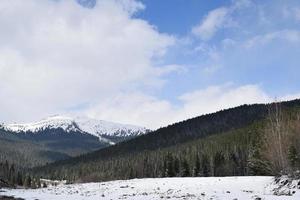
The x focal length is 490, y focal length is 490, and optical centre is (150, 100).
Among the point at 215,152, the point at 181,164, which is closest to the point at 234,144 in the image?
the point at 215,152

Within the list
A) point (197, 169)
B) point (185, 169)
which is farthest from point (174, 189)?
point (197, 169)

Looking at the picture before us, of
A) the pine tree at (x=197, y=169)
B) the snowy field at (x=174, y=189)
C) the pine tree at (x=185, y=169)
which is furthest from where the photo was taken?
the pine tree at (x=197, y=169)

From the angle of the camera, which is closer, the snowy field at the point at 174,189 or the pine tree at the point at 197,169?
the snowy field at the point at 174,189

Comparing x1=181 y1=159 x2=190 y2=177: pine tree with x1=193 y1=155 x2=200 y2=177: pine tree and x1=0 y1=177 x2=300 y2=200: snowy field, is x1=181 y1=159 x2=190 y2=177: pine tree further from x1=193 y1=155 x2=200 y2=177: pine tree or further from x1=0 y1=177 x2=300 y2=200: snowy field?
x1=0 y1=177 x2=300 y2=200: snowy field

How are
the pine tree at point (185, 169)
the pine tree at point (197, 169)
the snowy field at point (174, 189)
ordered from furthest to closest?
the pine tree at point (197, 169) < the pine tree at point (185, 169) < the snowy field at point (174, 189)

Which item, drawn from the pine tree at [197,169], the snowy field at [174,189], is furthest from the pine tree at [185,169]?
the snowy field at [174,189]

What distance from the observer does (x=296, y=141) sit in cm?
6556

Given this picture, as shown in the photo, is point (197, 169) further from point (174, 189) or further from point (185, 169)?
point (174, 189)

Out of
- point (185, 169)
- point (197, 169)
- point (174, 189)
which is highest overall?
point (197, 169)

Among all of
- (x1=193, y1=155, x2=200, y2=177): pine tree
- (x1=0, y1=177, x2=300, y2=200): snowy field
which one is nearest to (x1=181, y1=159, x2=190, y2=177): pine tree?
(x1=193, y1=155, x2=200, y2=177): pine tree

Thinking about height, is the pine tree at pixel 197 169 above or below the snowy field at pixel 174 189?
above

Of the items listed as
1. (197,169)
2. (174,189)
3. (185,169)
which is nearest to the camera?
(174,189)

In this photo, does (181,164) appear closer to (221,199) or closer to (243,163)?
(243,163)

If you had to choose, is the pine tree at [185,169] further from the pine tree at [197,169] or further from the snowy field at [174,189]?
the snowy field at [174,189]
